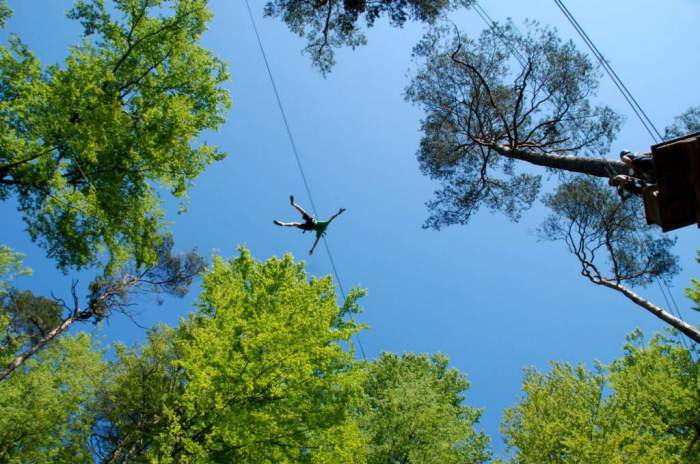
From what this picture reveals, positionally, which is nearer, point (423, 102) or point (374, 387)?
point (423, 102)

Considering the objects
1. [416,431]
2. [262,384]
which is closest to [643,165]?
[262,384]

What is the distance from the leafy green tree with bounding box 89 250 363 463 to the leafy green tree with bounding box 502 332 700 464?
6887 millimetres

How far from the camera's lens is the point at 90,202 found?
31.7ft

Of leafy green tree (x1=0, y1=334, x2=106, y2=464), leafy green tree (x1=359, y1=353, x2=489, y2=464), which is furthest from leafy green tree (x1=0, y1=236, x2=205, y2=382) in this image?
leafy green tree (x1=359, y1=353, x2=489, y2=464)

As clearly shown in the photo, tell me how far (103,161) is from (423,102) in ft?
36.4

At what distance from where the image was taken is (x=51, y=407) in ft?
51.5

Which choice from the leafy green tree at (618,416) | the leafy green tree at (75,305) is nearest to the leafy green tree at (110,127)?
the leafy green tree at (75,305)

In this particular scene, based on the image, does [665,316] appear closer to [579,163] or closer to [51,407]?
[579,163]

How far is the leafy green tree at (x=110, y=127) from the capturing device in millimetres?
9305

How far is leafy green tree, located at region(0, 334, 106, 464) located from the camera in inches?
590

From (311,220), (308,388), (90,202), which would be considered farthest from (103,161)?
(308,388)

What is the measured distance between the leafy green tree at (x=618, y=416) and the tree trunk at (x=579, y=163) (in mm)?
8032

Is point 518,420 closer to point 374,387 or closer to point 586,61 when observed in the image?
point 374,387

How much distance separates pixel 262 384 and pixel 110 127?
7113mm
